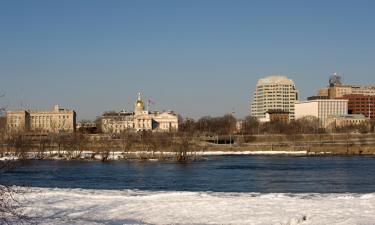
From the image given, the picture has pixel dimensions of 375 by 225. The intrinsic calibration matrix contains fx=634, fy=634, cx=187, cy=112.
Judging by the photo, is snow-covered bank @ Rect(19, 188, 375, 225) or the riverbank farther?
the riverbank

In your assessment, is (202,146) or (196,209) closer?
(196,209)

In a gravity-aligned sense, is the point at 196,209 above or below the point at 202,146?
below

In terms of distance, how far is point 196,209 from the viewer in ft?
88.4

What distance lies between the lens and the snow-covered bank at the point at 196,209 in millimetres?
23984

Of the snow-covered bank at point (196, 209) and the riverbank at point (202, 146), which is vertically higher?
the riverbank at point (202, 146)

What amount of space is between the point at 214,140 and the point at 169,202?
124074 mm

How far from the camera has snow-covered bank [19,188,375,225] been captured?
24.0 m

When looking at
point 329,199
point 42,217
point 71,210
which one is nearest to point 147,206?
point 71,210

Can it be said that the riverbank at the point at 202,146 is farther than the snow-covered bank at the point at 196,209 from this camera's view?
Yes

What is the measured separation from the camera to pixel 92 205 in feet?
95.2

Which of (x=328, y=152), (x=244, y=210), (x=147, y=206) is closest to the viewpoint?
(x=244, y=210)

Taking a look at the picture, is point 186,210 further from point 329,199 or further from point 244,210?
point 329,199

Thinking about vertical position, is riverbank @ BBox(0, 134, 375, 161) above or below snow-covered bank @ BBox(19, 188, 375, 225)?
above

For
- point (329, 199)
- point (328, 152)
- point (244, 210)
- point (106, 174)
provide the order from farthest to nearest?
point (328, 152) < point (106, 174) < point (329, 199) < point (244, 210)
